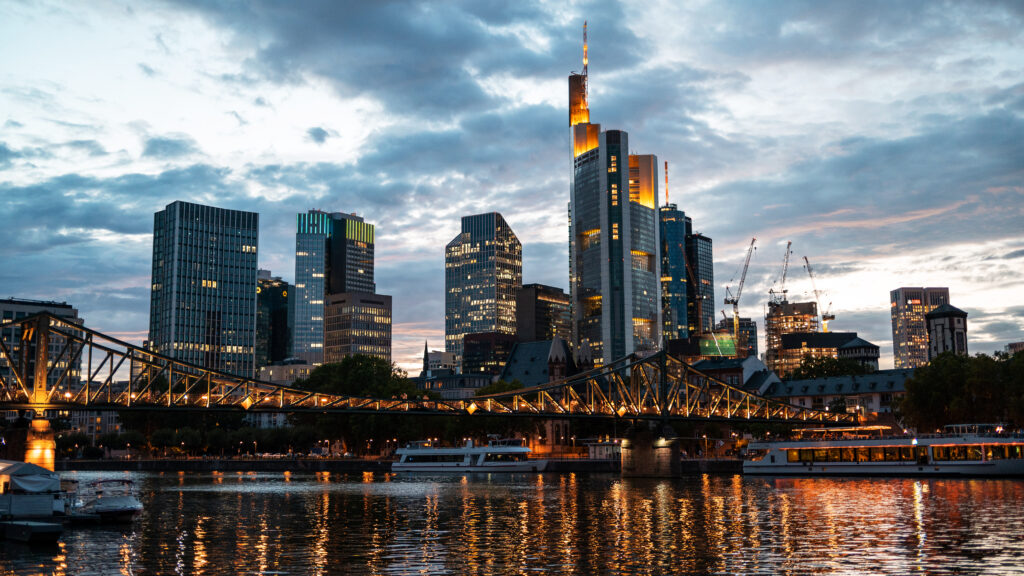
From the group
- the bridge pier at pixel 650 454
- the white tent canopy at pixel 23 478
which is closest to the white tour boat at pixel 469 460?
the bridge pier at pixel 650 454

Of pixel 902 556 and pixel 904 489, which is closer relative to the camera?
pixel 902 556

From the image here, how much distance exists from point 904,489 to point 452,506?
41.7 m

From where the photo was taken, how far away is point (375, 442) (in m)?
194

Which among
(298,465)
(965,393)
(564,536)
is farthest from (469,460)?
(564,536)

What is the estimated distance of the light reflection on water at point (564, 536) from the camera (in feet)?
133

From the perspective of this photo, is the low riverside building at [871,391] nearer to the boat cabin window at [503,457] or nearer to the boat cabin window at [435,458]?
the boat cabin window at [503,457]

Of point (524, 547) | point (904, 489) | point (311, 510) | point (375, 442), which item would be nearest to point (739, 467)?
point (904, 489)

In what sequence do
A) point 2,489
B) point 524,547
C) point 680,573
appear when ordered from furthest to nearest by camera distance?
1. point 2,489
2. point 524,547
3. point 680,573

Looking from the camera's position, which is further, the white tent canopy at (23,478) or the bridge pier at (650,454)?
the bridge pier at (650,454)

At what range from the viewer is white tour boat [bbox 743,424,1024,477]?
110 meters

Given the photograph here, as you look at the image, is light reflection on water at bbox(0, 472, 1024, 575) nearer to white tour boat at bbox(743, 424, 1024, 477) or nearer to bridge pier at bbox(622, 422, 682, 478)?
white tour boat at bbox(743, 424, 1024, 477)

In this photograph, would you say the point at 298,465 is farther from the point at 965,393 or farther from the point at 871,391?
the point at 965,393

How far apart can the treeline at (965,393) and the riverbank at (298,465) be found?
48.8 meters

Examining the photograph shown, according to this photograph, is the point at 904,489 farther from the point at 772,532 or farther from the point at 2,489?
the point at 2,489
